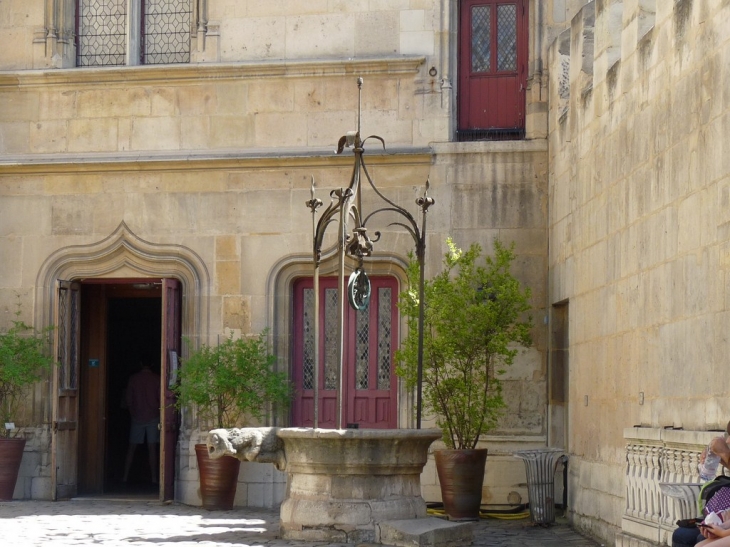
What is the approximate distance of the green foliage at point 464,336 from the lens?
12305 mm

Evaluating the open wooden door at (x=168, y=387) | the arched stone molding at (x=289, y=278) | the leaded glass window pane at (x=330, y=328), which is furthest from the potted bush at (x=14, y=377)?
the leaded glass window pane at (x=330, y=328)

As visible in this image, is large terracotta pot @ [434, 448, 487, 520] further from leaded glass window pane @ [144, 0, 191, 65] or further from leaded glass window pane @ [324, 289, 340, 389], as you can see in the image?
leaded glass window pane @ [144, 0, 191, 65]

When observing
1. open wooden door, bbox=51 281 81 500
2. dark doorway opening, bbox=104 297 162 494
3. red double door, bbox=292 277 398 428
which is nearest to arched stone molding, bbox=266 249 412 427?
red double door, bbox=292 277 398 428

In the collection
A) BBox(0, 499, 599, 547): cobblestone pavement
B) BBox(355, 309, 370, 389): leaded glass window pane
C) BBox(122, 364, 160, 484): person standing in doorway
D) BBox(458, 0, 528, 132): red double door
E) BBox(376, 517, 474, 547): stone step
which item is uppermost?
BBox(458, 0, 528, 132): red double door

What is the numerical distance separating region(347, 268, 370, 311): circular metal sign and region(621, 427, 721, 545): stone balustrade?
259cm

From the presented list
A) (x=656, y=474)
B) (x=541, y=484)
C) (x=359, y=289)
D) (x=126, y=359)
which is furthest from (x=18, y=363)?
(x=656, y=474)

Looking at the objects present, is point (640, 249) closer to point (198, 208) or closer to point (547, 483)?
point (547, 483)

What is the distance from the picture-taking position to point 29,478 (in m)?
13.6

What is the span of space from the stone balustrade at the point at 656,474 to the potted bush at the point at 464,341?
11.0 ft

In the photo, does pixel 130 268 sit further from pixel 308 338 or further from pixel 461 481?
pixel 461 481

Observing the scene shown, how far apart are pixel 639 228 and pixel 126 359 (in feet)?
33.8

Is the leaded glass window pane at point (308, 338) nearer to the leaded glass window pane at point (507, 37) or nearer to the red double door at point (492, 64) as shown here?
the red double door at point (492, 64)

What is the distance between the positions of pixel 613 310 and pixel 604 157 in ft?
4.02

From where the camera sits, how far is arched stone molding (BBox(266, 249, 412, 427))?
13.4 meters
